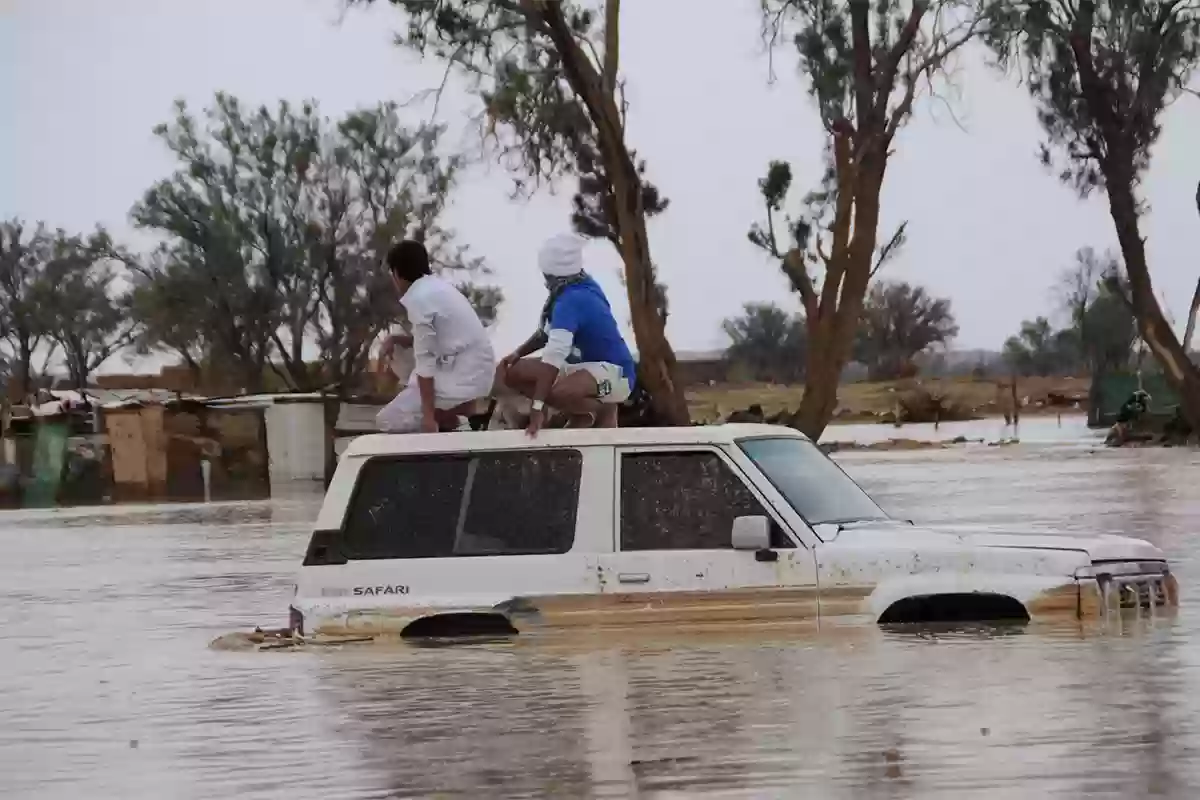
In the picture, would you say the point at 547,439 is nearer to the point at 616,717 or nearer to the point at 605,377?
the point at 605,377

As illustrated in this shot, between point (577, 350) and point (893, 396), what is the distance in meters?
95.4

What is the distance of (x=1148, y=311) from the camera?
50.9 m

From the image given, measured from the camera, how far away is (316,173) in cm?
7125

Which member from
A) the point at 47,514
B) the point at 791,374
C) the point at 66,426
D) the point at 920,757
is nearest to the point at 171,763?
the point at 920,757

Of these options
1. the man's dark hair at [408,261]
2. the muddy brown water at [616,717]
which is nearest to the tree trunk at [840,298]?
the muddy brown water at [616,717]

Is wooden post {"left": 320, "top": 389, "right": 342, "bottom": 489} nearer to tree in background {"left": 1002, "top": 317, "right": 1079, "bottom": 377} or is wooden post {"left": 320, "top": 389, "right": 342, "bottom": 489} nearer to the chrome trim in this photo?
the chrome trim

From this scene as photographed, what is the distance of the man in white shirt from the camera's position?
11.8 m

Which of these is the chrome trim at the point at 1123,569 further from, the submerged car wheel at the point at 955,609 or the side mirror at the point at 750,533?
the side mirror at the point at 750,533

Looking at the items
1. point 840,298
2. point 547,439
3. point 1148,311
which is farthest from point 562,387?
point 1148,311

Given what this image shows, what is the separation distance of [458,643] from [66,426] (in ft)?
122

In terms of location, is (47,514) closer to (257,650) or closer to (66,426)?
(66,426)

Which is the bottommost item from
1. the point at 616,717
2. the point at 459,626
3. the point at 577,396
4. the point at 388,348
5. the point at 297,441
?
the point at 616,717

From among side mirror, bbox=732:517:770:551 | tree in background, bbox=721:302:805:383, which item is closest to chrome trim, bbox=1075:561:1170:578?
side mirror, bbox=732:517:770:551

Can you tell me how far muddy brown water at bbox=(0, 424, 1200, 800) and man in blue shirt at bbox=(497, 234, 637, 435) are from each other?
146cm
